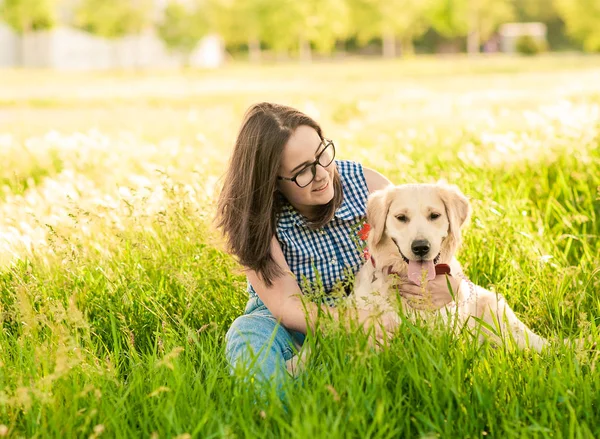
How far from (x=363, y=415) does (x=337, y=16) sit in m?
72.2

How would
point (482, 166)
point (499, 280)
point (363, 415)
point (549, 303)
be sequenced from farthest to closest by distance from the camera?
point (482, 166)
point (499, 280)
point (549, 303)
point (363, 415)

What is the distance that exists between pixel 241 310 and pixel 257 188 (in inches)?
30.9

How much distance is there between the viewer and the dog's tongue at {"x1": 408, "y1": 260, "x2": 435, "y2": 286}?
382 centimetres

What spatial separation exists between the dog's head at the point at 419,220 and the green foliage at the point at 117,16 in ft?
199

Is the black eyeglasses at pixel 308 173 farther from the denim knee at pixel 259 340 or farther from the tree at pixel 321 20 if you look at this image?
the tree at pixel 321 20

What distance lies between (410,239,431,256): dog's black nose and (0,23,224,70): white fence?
6799cm

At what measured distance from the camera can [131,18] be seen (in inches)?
2399

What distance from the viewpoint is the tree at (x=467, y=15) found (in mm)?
78688

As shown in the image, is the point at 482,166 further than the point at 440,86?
No

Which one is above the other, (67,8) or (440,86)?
(67,8)

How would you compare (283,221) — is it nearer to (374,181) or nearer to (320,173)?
(320,173)

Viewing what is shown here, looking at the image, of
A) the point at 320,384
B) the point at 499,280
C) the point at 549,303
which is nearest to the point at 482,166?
the point at 499,280

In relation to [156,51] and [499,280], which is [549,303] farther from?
[156,51]

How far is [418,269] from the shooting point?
3.86 m
